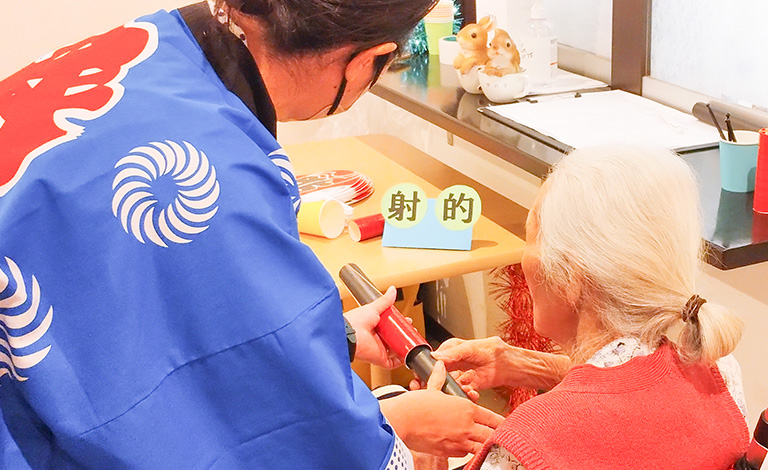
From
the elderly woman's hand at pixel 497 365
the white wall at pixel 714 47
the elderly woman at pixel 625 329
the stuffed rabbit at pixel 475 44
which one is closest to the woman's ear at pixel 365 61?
the elderly woman at pixel 625 329

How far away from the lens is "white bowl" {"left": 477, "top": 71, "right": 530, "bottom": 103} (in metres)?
2.12

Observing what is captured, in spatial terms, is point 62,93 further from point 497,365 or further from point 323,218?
point 323,218

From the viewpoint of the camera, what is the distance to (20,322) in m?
0.87

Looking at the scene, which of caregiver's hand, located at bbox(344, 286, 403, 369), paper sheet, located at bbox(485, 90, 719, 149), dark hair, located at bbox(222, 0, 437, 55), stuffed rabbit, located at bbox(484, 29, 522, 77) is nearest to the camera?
dark hair, located at bbox(222, 0, 437, 55)

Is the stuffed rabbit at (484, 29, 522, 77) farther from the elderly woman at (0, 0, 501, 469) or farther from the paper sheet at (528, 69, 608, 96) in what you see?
the elderly woman at (0, 0, 501, 469)

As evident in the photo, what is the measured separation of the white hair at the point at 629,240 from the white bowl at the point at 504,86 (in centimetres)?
95

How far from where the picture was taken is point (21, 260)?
0.87 metres

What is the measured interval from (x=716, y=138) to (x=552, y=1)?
0.85 m

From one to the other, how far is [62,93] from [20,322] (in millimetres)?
252

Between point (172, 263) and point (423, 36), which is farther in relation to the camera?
point (423, 36)

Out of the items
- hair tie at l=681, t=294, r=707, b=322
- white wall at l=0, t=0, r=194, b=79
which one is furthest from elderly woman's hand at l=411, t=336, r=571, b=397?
white wall at l=0, t=0, r=194, b=79

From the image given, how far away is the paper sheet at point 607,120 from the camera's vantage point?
5.89 feet

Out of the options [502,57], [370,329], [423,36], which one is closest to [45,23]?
[423,36]

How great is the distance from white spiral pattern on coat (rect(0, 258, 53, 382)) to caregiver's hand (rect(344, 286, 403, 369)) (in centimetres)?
62
